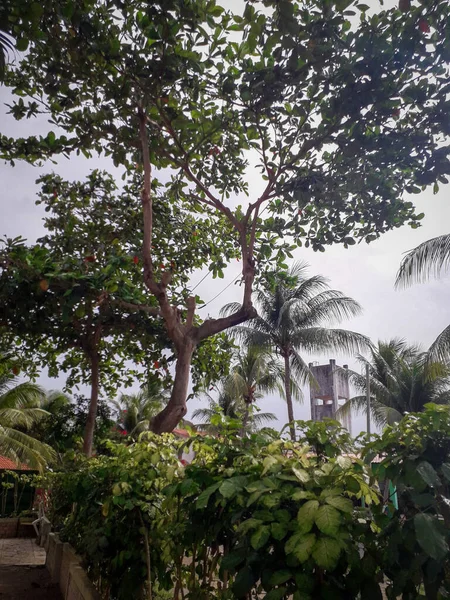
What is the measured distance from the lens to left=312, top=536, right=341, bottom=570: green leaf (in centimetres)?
139

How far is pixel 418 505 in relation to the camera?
1.43m

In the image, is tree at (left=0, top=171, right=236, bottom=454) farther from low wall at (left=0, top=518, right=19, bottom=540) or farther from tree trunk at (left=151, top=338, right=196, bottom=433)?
low wall at (left=0, top=518, right=19, bottom=540)

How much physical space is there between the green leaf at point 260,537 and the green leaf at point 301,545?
7 centimetres

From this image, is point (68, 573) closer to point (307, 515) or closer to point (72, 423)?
point (307, 515)

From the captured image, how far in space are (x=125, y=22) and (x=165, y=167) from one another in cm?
118

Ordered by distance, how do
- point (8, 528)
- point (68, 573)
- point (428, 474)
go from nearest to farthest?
point (428, 474), point (68, 573), point (8, 528)

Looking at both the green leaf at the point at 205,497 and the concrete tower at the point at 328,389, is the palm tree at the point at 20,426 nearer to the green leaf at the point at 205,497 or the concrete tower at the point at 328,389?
the concrete tower at the point at 328,389

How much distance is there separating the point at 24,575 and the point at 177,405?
4.25 meters

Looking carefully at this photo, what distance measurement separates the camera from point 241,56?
392 cm

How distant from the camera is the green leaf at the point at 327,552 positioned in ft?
4.56

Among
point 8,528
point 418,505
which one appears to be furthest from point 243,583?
point 8,528

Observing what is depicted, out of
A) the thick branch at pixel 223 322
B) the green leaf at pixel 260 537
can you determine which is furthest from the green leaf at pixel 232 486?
the thick branch at pixel 223 322

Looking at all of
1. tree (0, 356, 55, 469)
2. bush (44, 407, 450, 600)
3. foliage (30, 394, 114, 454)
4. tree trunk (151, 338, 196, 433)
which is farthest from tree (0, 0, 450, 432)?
tree (0, 356, 55, 469)

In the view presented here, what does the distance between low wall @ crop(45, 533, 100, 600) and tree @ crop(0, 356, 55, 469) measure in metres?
7.21
